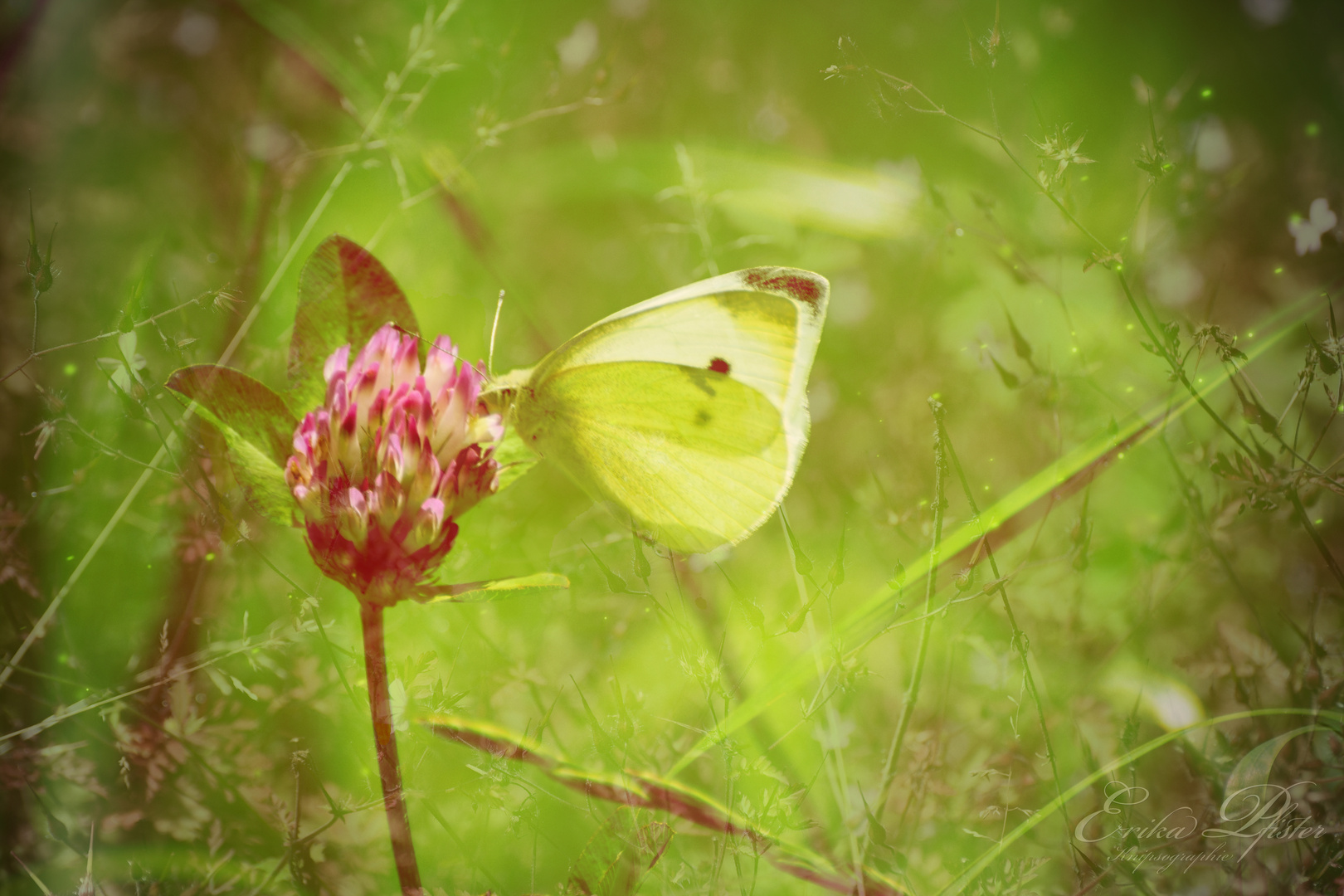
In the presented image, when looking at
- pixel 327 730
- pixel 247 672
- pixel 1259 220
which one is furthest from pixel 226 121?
pixel 1259 220

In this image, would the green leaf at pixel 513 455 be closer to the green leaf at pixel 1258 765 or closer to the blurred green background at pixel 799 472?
the blurred green background at pixel 799 472

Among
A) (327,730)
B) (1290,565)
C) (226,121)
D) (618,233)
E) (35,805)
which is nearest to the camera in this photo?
(35,805)

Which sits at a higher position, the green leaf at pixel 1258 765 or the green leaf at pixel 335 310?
the green leaf at pixel 335 310

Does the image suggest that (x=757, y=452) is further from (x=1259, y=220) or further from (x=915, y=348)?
(x=1259, y=220)

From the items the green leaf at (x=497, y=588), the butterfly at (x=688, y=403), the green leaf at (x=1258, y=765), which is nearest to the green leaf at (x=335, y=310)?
the butterfly at (x=688, y=403)
